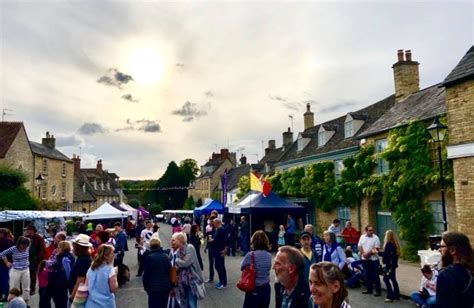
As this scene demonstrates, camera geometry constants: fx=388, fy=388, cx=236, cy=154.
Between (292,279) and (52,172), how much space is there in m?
39.3

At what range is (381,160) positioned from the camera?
2092 cm

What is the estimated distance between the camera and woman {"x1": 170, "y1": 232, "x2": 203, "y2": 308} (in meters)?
7.14

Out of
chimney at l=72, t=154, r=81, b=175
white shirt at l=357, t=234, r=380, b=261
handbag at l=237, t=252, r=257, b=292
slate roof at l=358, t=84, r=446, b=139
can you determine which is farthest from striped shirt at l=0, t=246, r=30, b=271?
chimney at l=72, t=154, r=81, b=175

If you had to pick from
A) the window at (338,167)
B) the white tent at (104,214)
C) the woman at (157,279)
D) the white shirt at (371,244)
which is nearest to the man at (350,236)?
the white shirt at (371,244)

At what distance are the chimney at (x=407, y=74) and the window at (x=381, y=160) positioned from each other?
4673 millimetres

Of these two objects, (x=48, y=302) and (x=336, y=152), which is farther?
(x=336, y=152)

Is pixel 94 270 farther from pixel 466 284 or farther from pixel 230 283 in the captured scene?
pixel 230 283

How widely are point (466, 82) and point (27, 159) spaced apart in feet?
105

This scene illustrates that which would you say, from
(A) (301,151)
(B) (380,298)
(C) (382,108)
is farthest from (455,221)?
(A) (301,151)

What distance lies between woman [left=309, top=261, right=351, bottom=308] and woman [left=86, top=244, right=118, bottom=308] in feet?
11.9

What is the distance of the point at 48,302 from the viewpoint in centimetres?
750

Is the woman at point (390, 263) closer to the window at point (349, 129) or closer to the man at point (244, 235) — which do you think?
the man at point (244, 235)

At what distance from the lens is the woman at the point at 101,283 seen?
551cm

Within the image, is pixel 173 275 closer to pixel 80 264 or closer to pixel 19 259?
pixel 80 264
